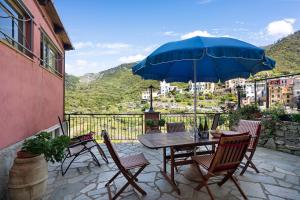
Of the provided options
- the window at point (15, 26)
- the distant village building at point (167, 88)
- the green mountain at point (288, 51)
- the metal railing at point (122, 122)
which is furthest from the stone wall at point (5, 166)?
the green mountain at point (288, 51)

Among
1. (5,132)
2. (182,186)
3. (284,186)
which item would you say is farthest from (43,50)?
(284,186)

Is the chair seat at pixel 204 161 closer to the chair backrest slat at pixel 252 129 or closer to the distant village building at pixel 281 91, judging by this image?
the chair backrest slat at pixel 252 129

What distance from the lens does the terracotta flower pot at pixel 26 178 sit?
8.39ft

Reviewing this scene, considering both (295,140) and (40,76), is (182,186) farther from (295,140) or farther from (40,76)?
(40,76)

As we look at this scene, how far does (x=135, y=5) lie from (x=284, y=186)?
351 inches

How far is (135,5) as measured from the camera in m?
9.61

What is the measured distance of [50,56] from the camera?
19.9 feet

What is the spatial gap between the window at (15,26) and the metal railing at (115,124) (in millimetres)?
3314

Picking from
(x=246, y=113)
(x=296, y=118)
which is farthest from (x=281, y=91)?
(x=296, y=118)

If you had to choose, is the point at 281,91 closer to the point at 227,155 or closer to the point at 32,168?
the point at 227,155

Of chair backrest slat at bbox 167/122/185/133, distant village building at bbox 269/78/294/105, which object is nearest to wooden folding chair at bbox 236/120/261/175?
chair backrest slat at bbox 167/122/185/133

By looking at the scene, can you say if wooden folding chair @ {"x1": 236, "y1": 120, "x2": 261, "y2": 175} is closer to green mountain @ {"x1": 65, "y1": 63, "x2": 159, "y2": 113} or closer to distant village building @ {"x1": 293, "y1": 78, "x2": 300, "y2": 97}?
distant village building @ {"x1": 293, "y1": 78, "x2": 300, "y2": 97}

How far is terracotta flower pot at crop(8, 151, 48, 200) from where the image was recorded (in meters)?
2.56

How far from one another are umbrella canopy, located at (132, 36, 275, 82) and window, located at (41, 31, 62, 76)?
2641 millimetres
